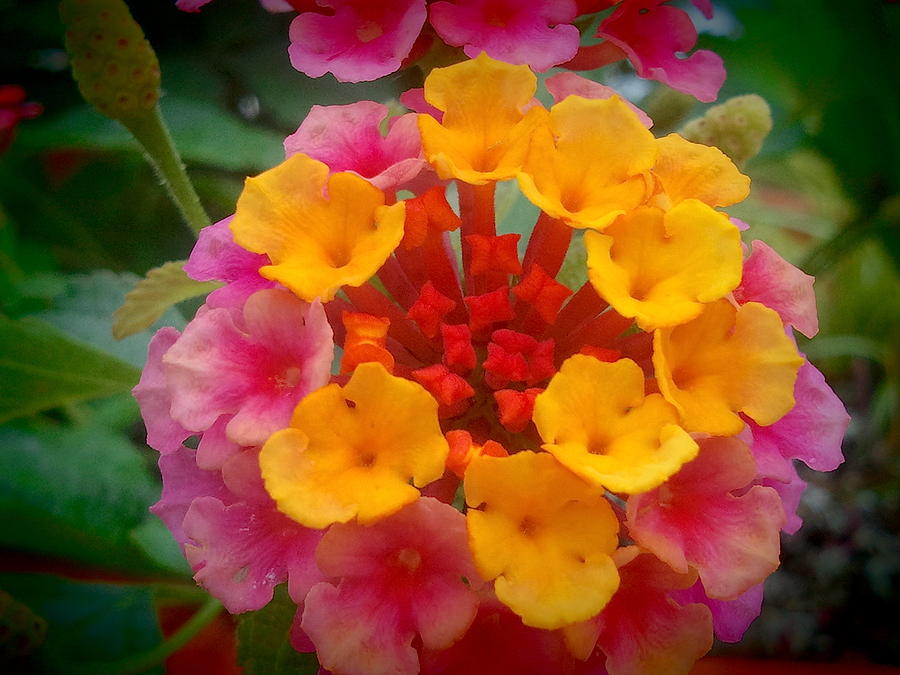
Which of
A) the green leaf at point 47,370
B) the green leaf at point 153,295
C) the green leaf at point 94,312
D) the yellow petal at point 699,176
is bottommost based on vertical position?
the green leaf at point 94,312

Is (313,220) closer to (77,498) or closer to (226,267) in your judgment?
(226,267)

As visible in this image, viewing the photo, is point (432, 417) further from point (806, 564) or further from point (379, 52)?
point (806, 564)

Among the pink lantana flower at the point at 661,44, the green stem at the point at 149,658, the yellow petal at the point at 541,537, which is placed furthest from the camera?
the green stem at the point at 149,658

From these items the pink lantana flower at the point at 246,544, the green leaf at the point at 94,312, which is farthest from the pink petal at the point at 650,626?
the green leaf at the point at 94,312

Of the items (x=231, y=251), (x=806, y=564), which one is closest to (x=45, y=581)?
(x=231, y=251)

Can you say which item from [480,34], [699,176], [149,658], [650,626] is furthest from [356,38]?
[149,658]

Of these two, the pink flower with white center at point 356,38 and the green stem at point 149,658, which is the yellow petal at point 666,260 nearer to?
the pink flower with white center at point 356,38
